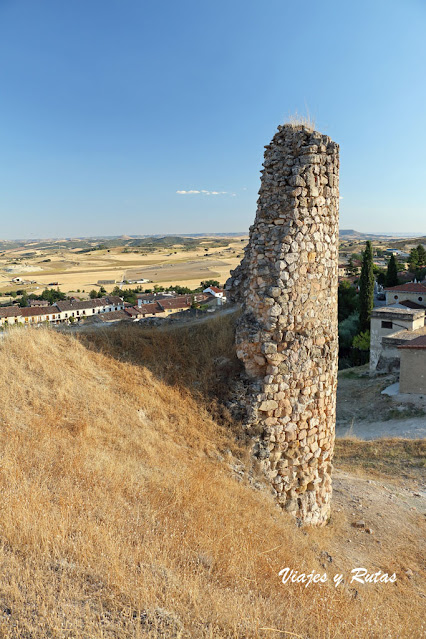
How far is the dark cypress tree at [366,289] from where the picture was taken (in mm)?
31984

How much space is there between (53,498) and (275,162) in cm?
565

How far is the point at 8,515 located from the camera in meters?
3.47

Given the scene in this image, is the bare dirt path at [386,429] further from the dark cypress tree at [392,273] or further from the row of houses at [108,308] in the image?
the dark cypress tree at [392,273]

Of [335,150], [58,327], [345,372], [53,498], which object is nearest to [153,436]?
[53,498]

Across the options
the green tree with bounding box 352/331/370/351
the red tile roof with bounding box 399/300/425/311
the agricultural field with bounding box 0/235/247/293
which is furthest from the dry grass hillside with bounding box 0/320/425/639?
the agricultural field with bounding box 0/235/247/293

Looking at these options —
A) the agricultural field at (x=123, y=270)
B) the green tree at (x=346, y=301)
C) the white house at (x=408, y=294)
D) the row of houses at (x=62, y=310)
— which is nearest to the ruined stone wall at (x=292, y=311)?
the white house at (x=408, y=294)

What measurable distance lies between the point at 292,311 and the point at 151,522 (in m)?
3.61

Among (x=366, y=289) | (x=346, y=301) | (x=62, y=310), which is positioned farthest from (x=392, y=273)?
(x=62, y=310)

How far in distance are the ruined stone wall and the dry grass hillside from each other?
611 millimetres

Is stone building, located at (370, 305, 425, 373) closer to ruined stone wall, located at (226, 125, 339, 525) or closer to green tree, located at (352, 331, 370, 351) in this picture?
green tree, located at (352, 331, 370, 351)

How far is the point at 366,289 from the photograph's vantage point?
31.9 meters

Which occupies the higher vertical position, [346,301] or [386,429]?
[346,301]

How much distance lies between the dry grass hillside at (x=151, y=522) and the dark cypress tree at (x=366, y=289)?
26.4 metres

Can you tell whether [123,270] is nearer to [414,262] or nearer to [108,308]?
[108,308]
